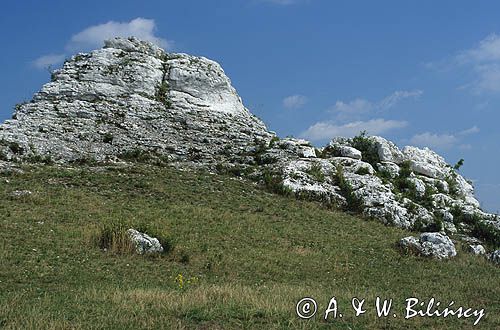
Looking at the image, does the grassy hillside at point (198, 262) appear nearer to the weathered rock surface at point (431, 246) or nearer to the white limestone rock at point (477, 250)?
the weathered rock surface at point (431, 246)

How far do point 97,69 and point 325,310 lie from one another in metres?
39.8

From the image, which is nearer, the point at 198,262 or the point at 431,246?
the point at 198,262

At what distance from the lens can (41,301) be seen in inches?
512

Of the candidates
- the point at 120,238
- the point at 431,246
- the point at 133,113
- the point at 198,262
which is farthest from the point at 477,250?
the point at 133,113

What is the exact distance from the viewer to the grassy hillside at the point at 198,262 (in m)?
12.2

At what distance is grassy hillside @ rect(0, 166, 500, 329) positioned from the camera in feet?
40.1

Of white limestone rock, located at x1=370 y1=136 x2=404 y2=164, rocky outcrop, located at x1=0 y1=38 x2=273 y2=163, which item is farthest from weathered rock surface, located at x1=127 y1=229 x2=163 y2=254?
white limestone rock, located at x1=370 y1=136 x2=404 y2=164

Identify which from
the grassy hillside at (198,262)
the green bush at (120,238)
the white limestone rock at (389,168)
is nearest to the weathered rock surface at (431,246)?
the grassy hillside at (198,262)

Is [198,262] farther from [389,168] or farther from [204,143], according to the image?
[389,168]

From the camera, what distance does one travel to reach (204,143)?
1695 inches

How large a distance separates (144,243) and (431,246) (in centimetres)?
1361

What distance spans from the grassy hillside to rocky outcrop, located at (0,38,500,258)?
325cm

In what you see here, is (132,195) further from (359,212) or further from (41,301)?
(41,301)

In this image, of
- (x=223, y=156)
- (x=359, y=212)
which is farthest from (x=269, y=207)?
(x=223, y=156)
